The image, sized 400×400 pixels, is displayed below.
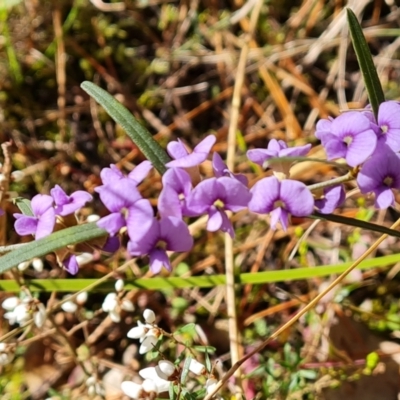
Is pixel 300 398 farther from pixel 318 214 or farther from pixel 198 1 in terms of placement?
pixel 198 1

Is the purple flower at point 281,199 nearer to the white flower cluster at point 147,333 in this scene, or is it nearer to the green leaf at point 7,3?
the white flower cluster at point 147,333

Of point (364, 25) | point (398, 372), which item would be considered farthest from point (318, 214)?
point (364, 25)

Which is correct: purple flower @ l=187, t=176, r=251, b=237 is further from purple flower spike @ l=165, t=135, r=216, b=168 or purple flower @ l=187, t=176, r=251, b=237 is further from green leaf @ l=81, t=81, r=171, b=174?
green leaf @ l=81, t=81, r=171, b=174

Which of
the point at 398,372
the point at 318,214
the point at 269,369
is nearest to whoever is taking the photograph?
the point at 318,214

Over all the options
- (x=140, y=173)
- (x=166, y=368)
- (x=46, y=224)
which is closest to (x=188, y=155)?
(x=140, y=173)

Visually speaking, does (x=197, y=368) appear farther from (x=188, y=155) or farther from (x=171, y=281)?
(x=188, y=155)

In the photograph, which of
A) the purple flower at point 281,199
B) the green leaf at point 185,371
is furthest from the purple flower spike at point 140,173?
the green leaf at point 185,371
